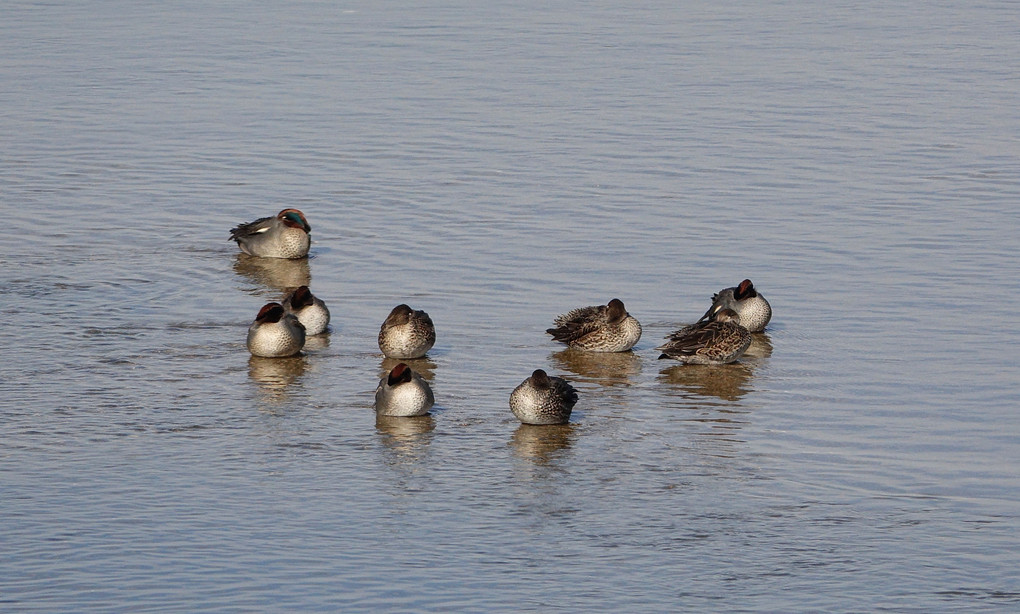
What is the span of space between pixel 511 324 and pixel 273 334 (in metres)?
2.48

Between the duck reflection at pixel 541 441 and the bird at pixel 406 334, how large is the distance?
2.05 meters

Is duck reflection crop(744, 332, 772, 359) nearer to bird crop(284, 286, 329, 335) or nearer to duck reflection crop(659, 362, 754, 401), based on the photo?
duck reflection crop(659, 362, 754, 401)

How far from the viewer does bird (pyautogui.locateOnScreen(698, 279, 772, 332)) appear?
15719 mm

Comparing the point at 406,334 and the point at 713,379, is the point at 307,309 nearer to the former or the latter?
the point at 406,334

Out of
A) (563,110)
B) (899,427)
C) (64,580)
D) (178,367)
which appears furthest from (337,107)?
(64,580)

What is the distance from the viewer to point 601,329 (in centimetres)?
1517

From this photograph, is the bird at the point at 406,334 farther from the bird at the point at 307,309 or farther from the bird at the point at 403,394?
the bird at the point at 403,394

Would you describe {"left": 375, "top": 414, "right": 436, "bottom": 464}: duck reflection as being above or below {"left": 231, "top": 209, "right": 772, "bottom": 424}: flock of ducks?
below

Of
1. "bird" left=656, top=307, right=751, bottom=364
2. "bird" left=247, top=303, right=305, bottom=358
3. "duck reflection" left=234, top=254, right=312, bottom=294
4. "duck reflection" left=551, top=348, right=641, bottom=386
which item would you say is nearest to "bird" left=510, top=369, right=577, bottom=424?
"duck reflection" left=551, top=348, right=641, bottom=386

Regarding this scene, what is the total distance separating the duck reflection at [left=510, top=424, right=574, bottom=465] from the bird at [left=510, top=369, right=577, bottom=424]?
0.06m

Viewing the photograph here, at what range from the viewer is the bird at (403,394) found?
1294 centimetres

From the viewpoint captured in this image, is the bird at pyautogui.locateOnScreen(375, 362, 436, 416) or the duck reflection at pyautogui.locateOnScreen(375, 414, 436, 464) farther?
the bird at pyautogui.locateOnScreen(375, 362, 436, 416)

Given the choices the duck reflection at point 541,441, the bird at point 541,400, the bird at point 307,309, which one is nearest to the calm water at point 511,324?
the duck reflection at point 541,441

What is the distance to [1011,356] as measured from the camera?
49.0ft
